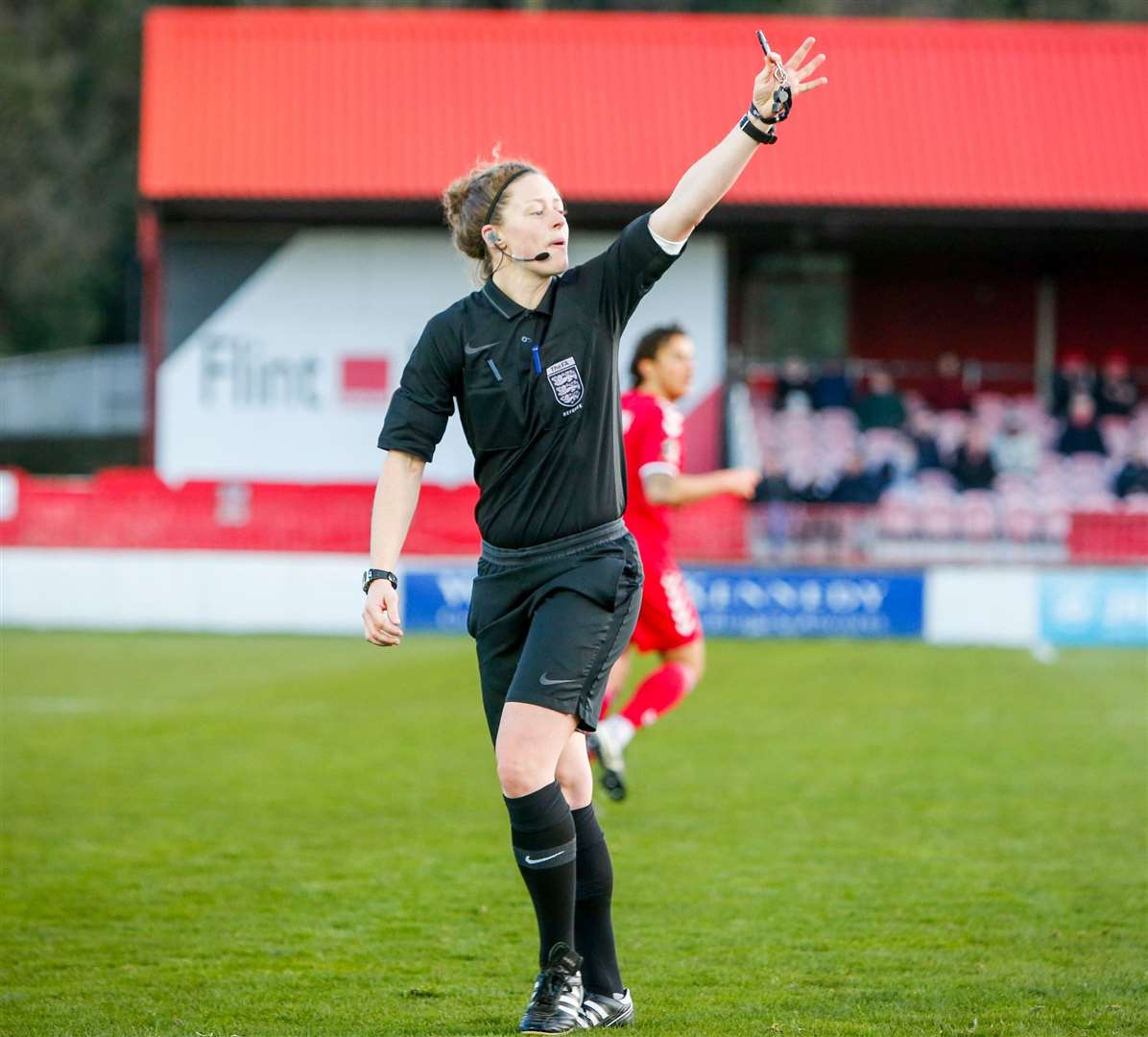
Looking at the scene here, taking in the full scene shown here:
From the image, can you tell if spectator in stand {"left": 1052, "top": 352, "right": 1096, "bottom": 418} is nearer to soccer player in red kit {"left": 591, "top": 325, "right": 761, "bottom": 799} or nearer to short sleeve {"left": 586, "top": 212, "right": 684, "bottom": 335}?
soccer player in red kit {"left": 591, "top": 325, "right": 761, "bottom": 799}

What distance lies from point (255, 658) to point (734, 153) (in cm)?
1100

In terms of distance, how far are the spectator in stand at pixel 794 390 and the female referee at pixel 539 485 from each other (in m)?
18.0

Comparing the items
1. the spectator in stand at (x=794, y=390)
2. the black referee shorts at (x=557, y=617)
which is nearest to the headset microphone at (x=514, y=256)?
the black referee shorts at (x=557, y=617)

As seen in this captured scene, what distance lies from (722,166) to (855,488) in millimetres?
14511

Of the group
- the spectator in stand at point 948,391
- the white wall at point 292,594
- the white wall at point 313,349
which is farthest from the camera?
the spectator in stand at point 948,391

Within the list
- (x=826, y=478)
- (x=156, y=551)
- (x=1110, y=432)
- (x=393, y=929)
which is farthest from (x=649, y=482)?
(x=1110, y=432)

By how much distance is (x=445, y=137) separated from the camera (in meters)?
23.8

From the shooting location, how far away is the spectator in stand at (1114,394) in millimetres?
22453

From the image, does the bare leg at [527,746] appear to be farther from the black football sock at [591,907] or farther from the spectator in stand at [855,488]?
the spectator in stand at [855,488]

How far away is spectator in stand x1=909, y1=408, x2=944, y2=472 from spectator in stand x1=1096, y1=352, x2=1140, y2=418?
219 cm

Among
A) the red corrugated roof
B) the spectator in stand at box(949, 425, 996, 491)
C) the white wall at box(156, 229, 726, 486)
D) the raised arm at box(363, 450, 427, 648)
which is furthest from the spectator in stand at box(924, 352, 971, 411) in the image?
the raised arm at box(363, 450, 427, 648)

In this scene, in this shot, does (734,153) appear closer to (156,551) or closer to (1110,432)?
(156,551)

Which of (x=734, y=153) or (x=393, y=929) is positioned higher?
(x=734, y=153)

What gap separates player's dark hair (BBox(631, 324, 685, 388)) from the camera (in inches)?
309
